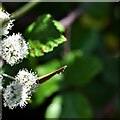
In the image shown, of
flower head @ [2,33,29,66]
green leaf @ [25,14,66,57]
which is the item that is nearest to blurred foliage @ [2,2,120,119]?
green leaf @ [25,14,66,57]

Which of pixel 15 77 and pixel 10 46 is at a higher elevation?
pixel 10 46

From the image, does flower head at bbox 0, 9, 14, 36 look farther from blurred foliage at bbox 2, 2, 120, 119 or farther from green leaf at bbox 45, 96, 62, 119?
green leaf at bbox 45, 96, 62, 119

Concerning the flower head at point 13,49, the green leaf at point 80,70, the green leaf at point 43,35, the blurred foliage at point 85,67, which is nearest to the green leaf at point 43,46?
the green leaf at point 43,35

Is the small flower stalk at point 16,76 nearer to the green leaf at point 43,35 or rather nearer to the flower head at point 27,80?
the flower head at point 27,80

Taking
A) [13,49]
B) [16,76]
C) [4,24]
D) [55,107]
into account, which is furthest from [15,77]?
[55,107]

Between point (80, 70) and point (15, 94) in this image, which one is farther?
point (80, 70)

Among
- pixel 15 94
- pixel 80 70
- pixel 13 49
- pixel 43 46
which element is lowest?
pixel 15 94

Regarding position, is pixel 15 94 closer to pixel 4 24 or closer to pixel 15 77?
pixel 15 77
